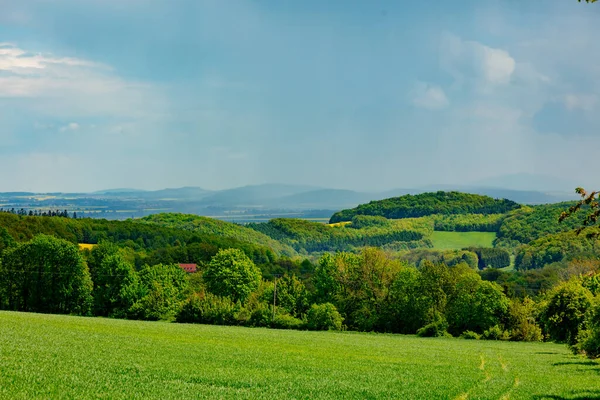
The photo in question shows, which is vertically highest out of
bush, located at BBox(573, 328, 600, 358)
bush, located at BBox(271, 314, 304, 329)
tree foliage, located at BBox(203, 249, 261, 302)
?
bush, located at BBox(573, 328, 600, 358)

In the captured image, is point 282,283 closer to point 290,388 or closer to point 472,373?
point 472,373

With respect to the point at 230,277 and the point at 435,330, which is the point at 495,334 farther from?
the point at 230,277

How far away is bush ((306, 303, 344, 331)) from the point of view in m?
86.3

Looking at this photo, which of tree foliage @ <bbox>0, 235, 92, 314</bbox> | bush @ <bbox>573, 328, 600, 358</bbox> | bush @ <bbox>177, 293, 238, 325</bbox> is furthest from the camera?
tree foliage @ <bbox>0, 235, 92, 314</bbox>

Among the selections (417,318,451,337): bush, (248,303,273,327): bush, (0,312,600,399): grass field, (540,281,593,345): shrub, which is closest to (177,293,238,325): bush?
(248,303,273,327): bush

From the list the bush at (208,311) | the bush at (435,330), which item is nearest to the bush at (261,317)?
the bush at (208,311)

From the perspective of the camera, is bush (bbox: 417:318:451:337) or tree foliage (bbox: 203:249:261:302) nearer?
bush (bbox: 417:318:451:337)

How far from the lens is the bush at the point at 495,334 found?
274ft

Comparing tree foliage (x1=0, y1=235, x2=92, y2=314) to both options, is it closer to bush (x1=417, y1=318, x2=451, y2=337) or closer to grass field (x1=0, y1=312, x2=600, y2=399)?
bush (x1=417, y1=318, x2=451, y2=337)

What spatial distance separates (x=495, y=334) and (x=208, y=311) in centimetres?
4012

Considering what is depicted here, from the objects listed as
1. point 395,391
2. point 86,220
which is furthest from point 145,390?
point 86,220

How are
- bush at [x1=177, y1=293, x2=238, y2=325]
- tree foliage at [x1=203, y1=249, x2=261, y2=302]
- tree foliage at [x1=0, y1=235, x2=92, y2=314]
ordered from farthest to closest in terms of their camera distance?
1. tree foliage at [x1=203, y1=249, x2=261, y2=302]
2. tree foliage at [x1=0, y1=235, x2=92, y2=314]
3. bush at [x1=177, y1=293, x2=238, y2=325]

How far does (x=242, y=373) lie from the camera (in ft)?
93.7

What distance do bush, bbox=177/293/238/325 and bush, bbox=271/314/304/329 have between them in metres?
6.01
